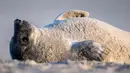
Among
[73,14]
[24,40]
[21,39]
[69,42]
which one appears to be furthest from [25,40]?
[73,14]

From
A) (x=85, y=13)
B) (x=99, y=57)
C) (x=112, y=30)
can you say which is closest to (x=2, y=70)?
(x=99, y=57)

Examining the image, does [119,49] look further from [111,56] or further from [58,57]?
[58,57]

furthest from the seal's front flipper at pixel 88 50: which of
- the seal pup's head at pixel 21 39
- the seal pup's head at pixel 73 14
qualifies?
the seal pup's head at pixel 73 14

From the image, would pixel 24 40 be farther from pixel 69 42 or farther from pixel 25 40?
pixel 69 42

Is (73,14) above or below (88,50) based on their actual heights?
above

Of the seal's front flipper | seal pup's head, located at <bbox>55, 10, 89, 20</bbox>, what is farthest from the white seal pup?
seal pup's head, located at <bbox>55, 10, 89, 20</bbox>

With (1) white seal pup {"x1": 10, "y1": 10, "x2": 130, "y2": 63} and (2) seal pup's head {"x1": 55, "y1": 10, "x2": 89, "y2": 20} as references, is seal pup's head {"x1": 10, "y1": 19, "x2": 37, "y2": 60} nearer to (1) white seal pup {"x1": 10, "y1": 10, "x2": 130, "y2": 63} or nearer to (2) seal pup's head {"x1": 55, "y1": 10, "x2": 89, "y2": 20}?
(1) white seal pup {"x1": 10, "y1": 10, "x2": 130, "y2": 63}

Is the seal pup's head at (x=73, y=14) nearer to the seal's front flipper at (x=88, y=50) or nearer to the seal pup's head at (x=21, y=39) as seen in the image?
the seal's front flipper at (x=88, y=50)
